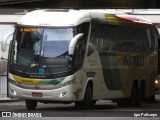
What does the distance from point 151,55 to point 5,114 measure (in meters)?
14.6

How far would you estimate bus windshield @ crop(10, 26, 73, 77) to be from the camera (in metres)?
22.1

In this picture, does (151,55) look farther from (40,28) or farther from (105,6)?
(40,28)

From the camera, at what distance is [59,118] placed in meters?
20.3

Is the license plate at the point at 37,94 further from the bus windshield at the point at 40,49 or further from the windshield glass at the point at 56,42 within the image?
the windshield glass at the point at 56,42

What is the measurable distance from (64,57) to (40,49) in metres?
0.92

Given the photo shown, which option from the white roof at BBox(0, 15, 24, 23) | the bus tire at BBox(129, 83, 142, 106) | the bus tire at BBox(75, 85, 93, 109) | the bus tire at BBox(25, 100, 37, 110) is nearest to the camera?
the bus tire at BBox(75, 85, 93, 109)

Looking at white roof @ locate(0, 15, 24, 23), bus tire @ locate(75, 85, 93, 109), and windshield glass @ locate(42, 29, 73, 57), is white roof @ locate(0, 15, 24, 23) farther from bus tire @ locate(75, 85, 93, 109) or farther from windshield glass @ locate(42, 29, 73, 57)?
windshield glass @ locate(42, 29, 73, 57)

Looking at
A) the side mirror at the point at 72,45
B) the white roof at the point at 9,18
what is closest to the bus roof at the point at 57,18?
the side mirror at the point at 72,45

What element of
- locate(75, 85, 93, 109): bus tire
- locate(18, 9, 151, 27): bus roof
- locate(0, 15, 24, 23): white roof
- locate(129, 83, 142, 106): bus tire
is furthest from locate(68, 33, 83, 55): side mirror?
locate(0, 15, 24, 23): white roof

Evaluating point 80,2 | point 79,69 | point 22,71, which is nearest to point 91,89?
point 79,69

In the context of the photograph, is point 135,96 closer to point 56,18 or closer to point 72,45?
point 56,18

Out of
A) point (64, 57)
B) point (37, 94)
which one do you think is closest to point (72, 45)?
point (64, 57)

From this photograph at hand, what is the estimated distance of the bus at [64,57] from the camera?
72.0 feet

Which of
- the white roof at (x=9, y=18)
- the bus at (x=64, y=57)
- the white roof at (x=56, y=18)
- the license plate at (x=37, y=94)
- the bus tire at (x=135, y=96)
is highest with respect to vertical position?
the white roof at (x=9, y=18)
